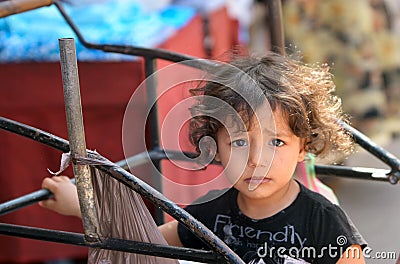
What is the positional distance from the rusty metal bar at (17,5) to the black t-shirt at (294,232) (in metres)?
0.51

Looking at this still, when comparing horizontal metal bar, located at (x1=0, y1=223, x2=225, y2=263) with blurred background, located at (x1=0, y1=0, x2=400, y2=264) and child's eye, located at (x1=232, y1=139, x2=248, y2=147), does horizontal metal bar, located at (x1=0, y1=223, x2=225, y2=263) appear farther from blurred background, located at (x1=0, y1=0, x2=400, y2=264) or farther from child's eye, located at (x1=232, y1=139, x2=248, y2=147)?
blurred background, located at (x1=0, y1=0, x2=400, y2=264)

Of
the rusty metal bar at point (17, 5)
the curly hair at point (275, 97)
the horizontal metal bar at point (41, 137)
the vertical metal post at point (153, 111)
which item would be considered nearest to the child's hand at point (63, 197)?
the vertical metal post at point (153, 111)

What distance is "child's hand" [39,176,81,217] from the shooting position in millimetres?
1747

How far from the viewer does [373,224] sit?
3.63 metres

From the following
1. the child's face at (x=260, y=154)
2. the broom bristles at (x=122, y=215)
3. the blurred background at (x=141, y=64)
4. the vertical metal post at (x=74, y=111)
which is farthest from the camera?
the blurred background at (x=141, y=64)

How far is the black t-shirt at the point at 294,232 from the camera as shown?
1.49m

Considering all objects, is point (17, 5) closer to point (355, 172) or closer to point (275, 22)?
point (275, 22)

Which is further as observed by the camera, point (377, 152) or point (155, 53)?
point (155, 53)

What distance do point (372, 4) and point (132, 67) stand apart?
224 centimetres

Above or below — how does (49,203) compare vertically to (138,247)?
above

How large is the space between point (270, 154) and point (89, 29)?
6.15 ft

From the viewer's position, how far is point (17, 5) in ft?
4.72

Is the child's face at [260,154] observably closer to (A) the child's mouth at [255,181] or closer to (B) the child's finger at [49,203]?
(A) the child's mouth at [255,181]

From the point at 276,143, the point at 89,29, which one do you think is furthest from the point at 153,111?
the point at 89,29
